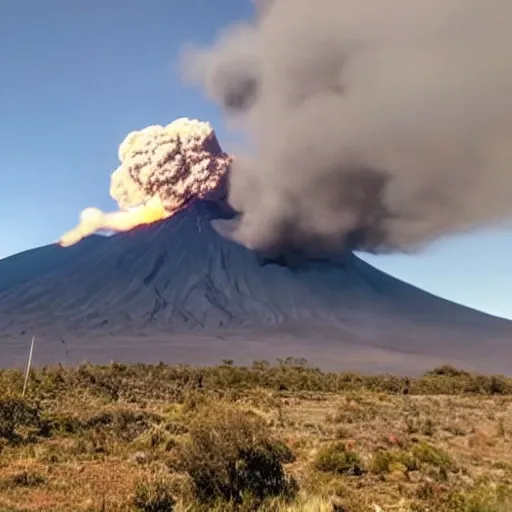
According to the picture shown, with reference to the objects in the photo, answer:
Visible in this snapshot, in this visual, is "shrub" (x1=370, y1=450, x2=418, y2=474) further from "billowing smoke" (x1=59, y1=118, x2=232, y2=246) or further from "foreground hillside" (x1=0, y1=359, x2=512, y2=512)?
"billowing smoke" (x1=59, y1=118, x2=232, y2=246)

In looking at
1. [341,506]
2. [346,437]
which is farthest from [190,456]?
[346,437]

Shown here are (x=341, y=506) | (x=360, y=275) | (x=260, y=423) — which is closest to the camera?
(x=341, y=506)

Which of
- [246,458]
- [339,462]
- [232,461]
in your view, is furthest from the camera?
[339,462]

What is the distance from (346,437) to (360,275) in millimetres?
112176

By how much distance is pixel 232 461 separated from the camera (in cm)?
985

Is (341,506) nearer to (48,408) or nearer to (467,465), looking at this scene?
(467,465)

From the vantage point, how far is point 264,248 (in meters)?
115

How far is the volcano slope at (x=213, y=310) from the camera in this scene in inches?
3226

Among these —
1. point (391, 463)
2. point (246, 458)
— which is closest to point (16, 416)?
point (246, 458)

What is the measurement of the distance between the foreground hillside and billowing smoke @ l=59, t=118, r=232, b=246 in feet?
224

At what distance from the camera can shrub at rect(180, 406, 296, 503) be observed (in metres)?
9.52

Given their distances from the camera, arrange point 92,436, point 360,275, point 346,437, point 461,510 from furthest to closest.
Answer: point 360,275 → point 346,437 → point 92,436 → point 461,510

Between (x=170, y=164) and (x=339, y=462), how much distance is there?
8454 cm

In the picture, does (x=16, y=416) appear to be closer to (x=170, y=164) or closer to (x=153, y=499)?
(x=153, y=499)
